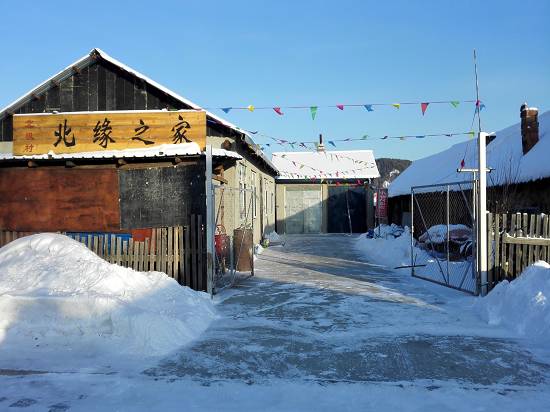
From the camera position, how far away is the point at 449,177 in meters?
17.7

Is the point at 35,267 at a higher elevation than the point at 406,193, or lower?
lower

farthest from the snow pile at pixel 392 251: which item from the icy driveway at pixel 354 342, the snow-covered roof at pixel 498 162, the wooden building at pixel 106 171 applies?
the wooden building at pixel 106 171

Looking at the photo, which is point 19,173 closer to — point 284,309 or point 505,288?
point 284,309

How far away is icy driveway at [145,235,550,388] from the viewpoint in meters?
4.36

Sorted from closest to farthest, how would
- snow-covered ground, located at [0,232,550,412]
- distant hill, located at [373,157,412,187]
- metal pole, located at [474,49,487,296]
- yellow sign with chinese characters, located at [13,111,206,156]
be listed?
snow-covered ground, located at [0,232,550,412] → metal pole, located at [474,49,487,296] → yellow sign with chinese characters, located at [13,111,206,156] → distant hill, located at [373,157,412,187]

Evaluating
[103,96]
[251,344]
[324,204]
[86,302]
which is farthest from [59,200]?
[324,204]

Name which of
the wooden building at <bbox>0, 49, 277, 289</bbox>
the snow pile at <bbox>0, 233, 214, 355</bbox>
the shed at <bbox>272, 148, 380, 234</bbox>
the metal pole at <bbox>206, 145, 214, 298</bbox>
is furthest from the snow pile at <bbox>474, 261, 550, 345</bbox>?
the shed at <bbox>272, 148, 380, 234</bbox>

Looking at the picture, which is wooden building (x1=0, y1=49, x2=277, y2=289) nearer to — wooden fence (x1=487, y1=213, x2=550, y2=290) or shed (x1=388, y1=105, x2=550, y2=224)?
wooden fence (x1=487, y1=213, x2=550, y2=290)

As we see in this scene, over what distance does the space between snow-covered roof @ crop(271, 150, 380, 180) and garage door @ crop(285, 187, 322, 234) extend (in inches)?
50.5

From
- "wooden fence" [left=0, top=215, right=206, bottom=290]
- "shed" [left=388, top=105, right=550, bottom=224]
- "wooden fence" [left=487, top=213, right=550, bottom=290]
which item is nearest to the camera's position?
"wooden fence" [left=487, top=213, right=550, bottom=290]

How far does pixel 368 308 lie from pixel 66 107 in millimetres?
11301

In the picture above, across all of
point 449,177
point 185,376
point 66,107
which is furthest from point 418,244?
point 66,107

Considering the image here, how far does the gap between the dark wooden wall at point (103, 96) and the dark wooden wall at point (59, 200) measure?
3.90 meters

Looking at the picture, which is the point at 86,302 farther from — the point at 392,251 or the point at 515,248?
the point at 392,251
